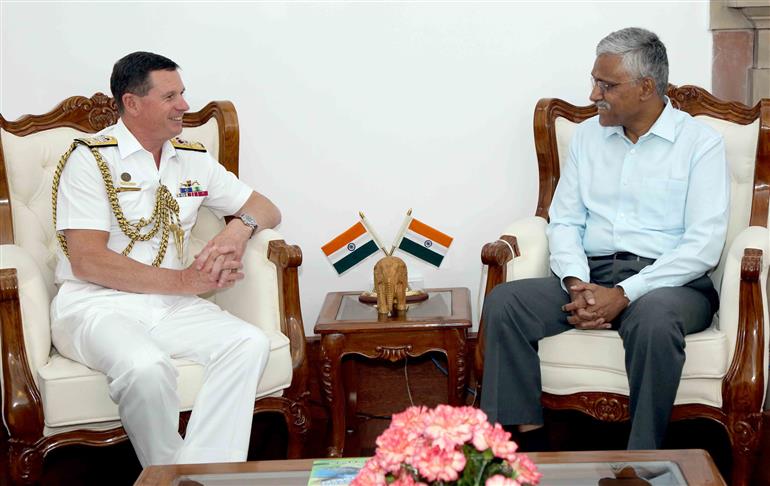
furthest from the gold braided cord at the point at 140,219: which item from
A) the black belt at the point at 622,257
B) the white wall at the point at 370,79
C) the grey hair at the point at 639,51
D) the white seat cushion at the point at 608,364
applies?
the grey hair at the point at 639,51

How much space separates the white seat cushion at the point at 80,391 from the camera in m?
2.72

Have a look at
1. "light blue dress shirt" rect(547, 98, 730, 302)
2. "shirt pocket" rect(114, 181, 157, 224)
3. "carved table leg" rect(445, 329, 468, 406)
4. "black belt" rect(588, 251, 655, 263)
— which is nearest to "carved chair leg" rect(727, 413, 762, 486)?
"light blue dress shirt" rect(547, 98, 730, 302)

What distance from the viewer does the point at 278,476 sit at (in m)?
2.12

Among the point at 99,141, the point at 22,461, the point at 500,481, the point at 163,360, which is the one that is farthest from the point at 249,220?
the point at 500,481

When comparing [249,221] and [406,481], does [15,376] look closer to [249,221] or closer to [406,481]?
[249,221]

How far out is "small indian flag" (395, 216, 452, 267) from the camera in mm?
3516

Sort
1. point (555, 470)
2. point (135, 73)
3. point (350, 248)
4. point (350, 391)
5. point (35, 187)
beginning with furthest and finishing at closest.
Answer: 1. point (350, 391)
2. point (350, 248)
3. point (35, 187)
4. point (135, 73)
5. point (555, 470)

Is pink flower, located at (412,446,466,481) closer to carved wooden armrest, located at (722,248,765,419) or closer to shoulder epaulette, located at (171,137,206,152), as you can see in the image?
carved wooden armrest, located at (722,248,765,419)

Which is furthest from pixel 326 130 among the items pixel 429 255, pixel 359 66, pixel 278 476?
pixel 278 476

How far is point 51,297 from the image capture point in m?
3.19

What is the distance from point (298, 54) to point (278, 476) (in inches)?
76.5

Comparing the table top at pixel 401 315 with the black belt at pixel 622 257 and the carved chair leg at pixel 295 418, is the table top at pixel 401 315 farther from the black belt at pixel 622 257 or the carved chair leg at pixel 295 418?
the black belt at pixel 622 257

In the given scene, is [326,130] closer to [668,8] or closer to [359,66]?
[359,66]

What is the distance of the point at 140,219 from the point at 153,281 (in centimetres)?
22
